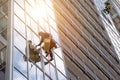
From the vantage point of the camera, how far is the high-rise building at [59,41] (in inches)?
624

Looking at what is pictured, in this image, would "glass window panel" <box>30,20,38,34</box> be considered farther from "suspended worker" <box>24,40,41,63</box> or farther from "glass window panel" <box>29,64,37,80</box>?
"glass window panel" <box>29,64,37,80</box>

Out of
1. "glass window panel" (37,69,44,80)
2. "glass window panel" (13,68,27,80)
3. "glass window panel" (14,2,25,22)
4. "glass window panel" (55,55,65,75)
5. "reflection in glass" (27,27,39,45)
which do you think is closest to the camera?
"glass window panel" (13,68,27,80)

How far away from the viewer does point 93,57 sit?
29.8 meters

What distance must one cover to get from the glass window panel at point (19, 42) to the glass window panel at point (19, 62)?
1.26 feet

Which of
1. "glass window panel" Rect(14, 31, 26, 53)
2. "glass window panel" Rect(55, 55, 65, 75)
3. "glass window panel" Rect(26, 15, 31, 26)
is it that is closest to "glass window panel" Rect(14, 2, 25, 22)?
"glass window panel" Rect(26, 15, 31, 26)

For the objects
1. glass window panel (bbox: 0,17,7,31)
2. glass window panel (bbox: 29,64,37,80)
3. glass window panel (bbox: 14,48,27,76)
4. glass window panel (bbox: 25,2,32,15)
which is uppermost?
glass window panel (bbox: 25,2,32,15)

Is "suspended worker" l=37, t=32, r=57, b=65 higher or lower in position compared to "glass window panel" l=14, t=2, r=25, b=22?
lower

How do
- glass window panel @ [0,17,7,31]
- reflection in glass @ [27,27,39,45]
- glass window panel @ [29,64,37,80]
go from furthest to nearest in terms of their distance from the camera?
reflection in glass @ [27,27,39,45] < glass window panel @ [0,17,7,31] < glass window panel @ [29,64,37,80]

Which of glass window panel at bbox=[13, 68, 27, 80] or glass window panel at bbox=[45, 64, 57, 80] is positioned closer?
glass window panel at bbox=[13, 68, 27, 80]

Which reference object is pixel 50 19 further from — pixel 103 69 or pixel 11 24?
pixel 103 69

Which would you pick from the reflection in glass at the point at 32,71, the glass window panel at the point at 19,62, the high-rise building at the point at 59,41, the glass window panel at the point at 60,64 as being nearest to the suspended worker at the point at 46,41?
the high-rise building at the point at 59,41

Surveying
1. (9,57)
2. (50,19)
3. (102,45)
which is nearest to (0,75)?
(9,57)

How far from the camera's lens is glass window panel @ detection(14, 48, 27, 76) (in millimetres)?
15222

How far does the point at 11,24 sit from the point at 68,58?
7.10 metres
